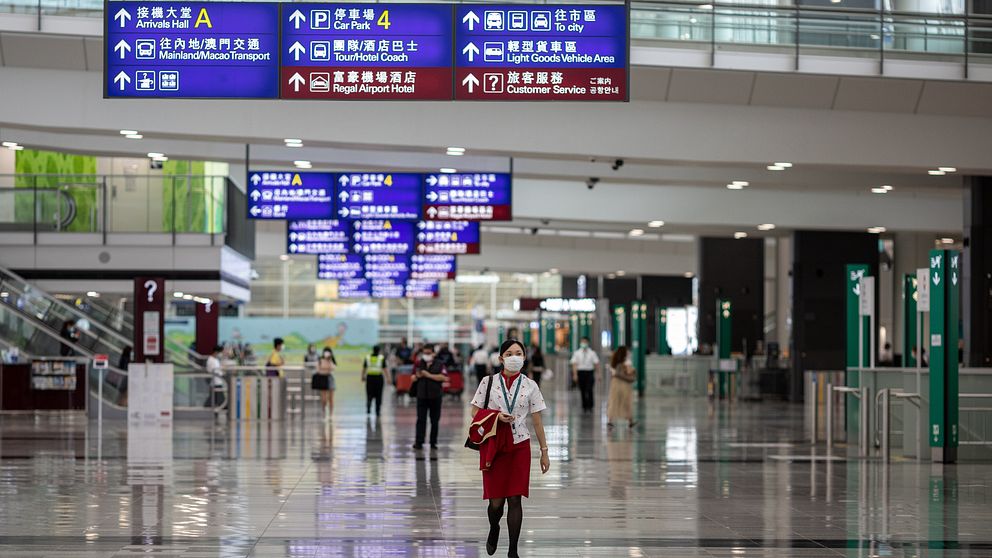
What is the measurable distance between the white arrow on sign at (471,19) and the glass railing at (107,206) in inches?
851

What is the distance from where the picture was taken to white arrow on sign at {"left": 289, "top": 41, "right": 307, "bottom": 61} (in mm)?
14109

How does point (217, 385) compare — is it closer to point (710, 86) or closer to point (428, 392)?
point (428, 392)

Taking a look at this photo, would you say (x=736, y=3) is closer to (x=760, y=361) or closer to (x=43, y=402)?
(x=43, y=402)

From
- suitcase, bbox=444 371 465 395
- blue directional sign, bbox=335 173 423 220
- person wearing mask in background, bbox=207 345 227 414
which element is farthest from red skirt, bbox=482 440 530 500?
suitcase, bbox=444 371 465 395

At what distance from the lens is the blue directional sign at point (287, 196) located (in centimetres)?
2445

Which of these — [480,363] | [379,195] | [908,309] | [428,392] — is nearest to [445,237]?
[379,195]

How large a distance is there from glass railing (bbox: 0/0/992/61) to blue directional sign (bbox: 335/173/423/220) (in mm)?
7296

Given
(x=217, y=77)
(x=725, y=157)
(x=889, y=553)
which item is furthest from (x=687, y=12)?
(x=889, y=553)

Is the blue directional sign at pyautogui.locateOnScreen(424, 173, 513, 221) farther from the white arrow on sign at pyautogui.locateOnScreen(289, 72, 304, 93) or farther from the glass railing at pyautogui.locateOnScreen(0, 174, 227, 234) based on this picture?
the glass railing at pyautogui.locateOnScreen(0, 174, 227, 234)

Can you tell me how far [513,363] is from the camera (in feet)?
31.9

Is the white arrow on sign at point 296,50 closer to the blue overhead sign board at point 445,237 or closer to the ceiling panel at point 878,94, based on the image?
the ceiling panel at point 878,94

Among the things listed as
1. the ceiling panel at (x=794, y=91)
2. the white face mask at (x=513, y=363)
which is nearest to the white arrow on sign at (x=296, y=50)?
the white face mask at (x=513, y=363)

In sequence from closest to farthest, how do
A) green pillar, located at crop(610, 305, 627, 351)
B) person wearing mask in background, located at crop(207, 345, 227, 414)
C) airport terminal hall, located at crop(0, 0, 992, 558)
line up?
airport terminal hall, located at crop(0, 0, 992, 558)
person wearing mask in background, located at crop(207, 345, 227, 414)
green pillar, located at crop(610, 305, 627, 351)

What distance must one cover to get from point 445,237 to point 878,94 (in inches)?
460
